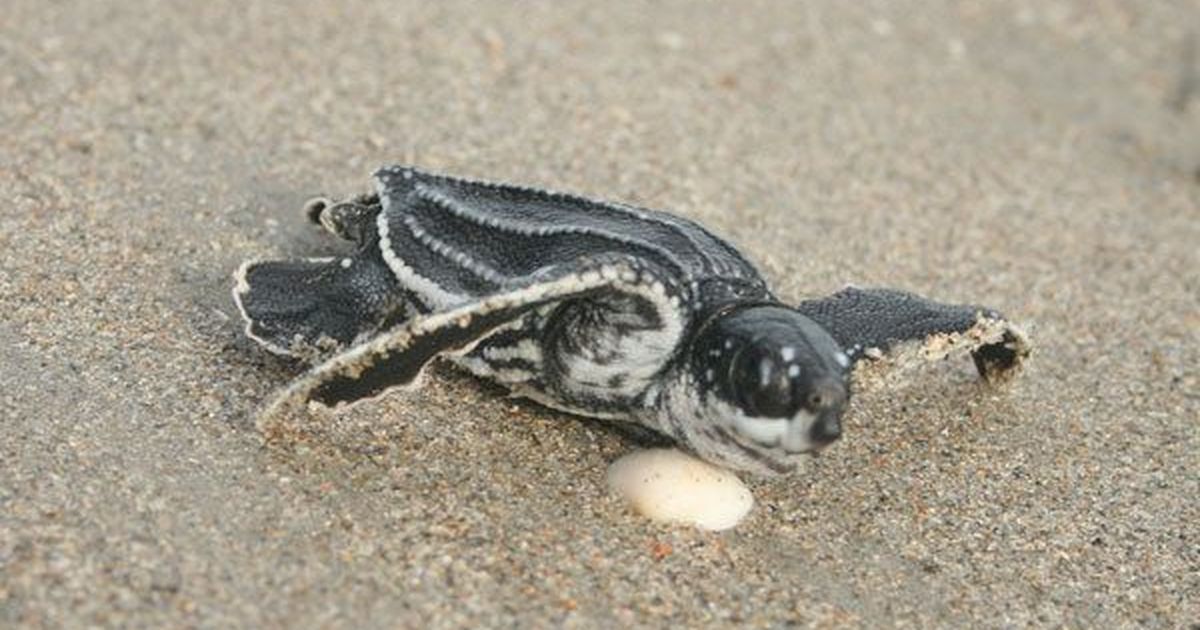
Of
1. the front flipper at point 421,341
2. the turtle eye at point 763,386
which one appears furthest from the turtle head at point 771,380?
the front flipper at point 421,341

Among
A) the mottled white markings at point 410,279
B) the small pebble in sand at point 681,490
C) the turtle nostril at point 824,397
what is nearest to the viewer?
the turtle nostril at point 824,397

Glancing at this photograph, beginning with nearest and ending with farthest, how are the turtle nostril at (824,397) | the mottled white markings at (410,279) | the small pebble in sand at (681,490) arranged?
1. the turtle nostril at (824,397)
2. the small pebble in sand at (681,490)
3. the mottled white markings at (410,279)

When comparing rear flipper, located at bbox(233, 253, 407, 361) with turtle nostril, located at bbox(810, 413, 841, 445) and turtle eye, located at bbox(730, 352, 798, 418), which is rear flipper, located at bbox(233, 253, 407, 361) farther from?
turtle nostril, located at bbox(810, 413, 841, 445)

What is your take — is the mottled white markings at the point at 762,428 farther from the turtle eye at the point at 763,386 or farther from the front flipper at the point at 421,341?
the front flipper at the point at 421,341

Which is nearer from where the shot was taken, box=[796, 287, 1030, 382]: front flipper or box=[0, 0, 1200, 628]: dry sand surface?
box=[0, 0, 1200, 628]: dry sand surface

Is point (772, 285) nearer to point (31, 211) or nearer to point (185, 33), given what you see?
point (31, 211)

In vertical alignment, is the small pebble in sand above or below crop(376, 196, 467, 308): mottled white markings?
below

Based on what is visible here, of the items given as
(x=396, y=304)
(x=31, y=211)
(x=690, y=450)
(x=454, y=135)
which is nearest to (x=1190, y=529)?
Result: (x=690, y=450)

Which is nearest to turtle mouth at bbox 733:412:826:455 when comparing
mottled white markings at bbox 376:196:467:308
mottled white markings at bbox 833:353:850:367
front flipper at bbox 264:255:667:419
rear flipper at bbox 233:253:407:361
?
mottled white markings at bbox 833:353:850:367

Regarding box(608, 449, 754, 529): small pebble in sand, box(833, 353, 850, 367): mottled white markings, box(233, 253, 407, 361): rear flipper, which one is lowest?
box(608, 449, 754, 529): small pebble in sand
